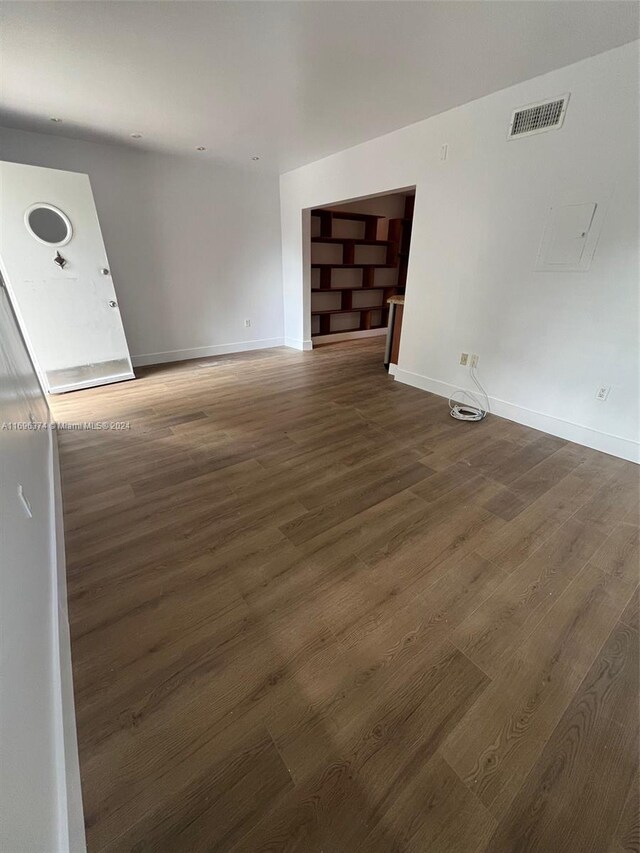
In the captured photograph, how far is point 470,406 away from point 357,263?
3.81m

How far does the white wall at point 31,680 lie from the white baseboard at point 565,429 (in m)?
3.32

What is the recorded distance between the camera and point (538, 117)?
93.6 inches

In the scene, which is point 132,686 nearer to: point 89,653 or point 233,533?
point 89,653

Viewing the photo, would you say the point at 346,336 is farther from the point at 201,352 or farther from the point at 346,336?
the point at 201,352

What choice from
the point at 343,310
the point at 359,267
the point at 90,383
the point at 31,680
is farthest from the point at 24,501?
the point at 359,267

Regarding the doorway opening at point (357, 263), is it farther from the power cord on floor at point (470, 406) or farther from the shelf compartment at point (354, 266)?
the power cord on floor at point (470, 406)

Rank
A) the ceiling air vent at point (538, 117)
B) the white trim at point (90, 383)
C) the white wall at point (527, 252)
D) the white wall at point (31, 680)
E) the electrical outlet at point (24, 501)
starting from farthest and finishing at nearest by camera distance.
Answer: the white trim at point (90, 383)
the ceiling air vent at point (538, 117)
the white wall at point (527, 252)
the electrical outlet at point (24, 501)
the white wall at point (31, 680)

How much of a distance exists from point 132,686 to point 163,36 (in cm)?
323

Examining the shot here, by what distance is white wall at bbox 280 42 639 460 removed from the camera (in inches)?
85.5

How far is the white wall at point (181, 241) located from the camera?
147 inches

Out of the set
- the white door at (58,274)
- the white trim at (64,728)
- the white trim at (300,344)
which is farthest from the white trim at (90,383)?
the white trim at (64,728)

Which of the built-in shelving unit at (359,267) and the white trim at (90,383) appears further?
the built-in shelving unit at (359,267)

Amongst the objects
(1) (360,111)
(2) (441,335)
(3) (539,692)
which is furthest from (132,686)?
(1) (360,111)

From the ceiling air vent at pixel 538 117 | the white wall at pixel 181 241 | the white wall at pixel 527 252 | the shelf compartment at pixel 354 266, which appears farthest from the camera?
the shelf compartment at pixel 354 266
